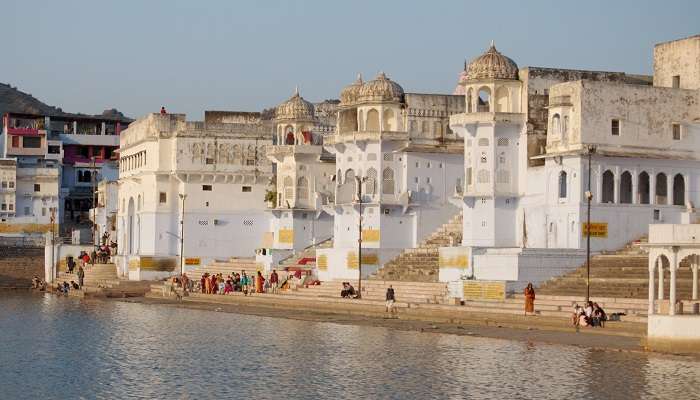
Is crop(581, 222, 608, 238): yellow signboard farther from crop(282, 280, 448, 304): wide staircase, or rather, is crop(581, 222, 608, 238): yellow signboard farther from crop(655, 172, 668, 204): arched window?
crop(282, 280, 448, 304): wide staircase

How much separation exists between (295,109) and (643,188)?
22760 mm

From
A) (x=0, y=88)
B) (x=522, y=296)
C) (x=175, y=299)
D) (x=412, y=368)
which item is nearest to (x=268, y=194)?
(x=175, y=299)

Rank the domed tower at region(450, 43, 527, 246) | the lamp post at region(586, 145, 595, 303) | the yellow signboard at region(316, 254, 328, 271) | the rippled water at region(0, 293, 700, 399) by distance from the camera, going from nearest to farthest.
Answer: the rippled water at region(0, 293, 700, 399) → the lamp post at region(586, 145, 595, 303) → the domed tower at region(450, 43, 527, 246) → the yellow signboard at region(316, 254, 328, 271)

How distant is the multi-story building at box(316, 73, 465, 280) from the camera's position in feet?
200

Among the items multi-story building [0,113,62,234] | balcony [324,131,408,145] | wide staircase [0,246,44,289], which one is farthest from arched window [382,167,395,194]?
multi-story building [0,113,62,234]

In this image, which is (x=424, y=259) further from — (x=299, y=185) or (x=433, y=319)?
(x=299, y=185)

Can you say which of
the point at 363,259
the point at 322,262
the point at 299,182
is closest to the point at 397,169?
the point at 363,259

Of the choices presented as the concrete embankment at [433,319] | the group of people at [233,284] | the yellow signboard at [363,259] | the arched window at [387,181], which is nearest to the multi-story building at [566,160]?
the concrete embankment at [433,319]

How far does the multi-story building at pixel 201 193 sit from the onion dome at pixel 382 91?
44.9 feet

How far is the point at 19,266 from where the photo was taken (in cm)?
8331

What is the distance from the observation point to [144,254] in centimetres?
7406

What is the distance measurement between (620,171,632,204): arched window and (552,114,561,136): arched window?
2.93m

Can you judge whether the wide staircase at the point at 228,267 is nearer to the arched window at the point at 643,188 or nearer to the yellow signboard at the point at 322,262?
the yellow signboard at the point at 322,262

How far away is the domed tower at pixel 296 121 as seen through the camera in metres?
69.8
